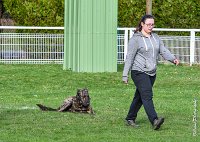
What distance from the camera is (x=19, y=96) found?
17000 millimetres

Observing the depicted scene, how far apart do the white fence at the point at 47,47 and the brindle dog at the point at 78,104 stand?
470 inches

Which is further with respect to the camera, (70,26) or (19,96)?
(70,26)

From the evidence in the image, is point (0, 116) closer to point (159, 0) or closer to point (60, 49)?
point (60, 49)

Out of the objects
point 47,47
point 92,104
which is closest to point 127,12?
point 47,47

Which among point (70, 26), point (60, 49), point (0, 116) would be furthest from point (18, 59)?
point (0, 116)

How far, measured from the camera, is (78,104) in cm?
1380

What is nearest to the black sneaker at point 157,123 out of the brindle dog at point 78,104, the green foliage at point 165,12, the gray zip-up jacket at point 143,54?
the gray zip-up jacket at point 143,54

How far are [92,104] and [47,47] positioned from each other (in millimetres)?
10811

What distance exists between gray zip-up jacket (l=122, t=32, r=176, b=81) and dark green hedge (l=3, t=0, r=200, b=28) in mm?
17681

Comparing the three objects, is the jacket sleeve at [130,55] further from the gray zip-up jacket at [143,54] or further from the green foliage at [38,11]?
the green foliage at [38,11]

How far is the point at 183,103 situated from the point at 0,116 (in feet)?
13.9

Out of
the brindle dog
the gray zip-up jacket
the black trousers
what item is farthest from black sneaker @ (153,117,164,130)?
the brindle dog

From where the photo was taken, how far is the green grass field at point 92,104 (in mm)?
11211

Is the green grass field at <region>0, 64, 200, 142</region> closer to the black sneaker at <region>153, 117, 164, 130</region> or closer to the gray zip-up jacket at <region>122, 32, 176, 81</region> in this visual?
the black sneaker at <region>153, 117, 164, 130</region>
